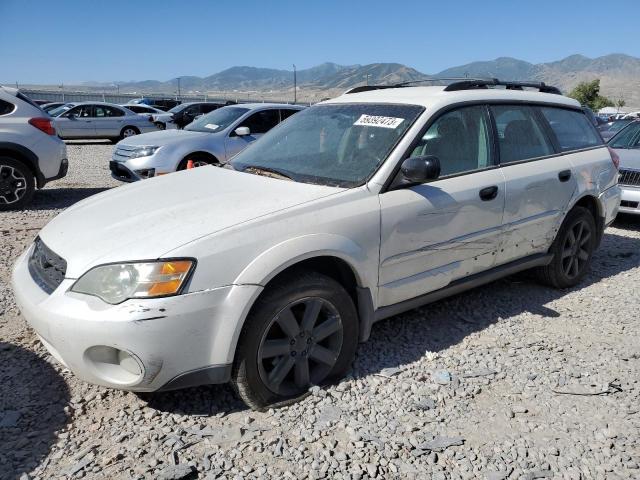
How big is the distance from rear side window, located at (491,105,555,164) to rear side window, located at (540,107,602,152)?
8.4 inches

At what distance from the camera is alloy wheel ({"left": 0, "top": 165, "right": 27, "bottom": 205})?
7.34m

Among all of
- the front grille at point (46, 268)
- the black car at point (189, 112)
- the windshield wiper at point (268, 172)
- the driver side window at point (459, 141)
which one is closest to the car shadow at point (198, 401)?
the front grille at point (46, 268)

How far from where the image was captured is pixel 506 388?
10.3 feet

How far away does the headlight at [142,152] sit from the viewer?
26.5 ft

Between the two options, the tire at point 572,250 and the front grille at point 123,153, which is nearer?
Result: the tire at point 572,250

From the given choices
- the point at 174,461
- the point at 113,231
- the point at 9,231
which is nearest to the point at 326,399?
the point at 174,461

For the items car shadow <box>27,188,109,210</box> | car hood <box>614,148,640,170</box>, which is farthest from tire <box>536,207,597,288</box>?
car shadow <box>27,188,109,210</box>

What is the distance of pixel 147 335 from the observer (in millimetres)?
2369

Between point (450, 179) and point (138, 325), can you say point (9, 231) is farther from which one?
point (450, 179)

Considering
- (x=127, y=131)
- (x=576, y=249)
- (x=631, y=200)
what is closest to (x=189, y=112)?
(x=127, y=131)

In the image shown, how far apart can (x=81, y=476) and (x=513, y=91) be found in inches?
159

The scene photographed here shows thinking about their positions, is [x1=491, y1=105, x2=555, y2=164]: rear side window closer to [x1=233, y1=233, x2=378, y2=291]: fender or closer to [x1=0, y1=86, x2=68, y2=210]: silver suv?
[x1=233, y1=233, x2=378, y2=291]: fender

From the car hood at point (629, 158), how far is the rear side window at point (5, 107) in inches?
339

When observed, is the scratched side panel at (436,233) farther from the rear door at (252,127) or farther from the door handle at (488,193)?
the rear door at (252,127)
